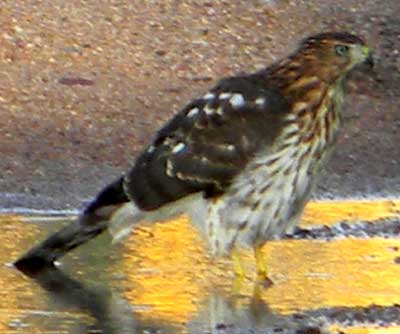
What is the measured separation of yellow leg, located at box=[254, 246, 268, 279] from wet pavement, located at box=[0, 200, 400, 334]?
0.06 m

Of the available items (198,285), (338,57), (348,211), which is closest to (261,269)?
(198,285)

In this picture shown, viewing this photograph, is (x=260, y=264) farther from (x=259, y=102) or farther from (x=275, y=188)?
(x=259, y=102)

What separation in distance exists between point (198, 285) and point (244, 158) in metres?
0.63

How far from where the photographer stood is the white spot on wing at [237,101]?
29.6 feet

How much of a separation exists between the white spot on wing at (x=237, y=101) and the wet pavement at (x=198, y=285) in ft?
2.64

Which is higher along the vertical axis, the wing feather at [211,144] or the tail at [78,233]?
the wing feather at [211,144]

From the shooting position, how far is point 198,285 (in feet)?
28.9

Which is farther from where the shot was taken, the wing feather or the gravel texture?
the gravel texture

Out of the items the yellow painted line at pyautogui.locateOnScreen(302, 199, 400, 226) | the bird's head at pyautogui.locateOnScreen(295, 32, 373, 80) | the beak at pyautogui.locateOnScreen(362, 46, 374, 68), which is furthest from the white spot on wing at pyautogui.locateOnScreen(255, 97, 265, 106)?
the yellow painted line at pyautogui.locateOnScreen(302, 199, 400, 226)

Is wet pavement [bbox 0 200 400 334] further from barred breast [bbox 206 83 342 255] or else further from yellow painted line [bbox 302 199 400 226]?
barred breast [bbox 206 83 342 255]

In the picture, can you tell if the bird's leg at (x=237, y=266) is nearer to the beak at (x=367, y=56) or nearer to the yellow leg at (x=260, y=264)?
the yellow leg at (x=260, y=264)

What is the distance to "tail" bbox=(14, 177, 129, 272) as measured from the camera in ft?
30.2

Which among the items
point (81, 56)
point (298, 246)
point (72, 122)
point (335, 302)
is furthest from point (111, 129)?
point (335, 302)

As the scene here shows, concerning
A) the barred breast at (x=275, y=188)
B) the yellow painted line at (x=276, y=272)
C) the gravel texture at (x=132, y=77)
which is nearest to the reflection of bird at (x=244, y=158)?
the barred breast at (x=275, y=188)
